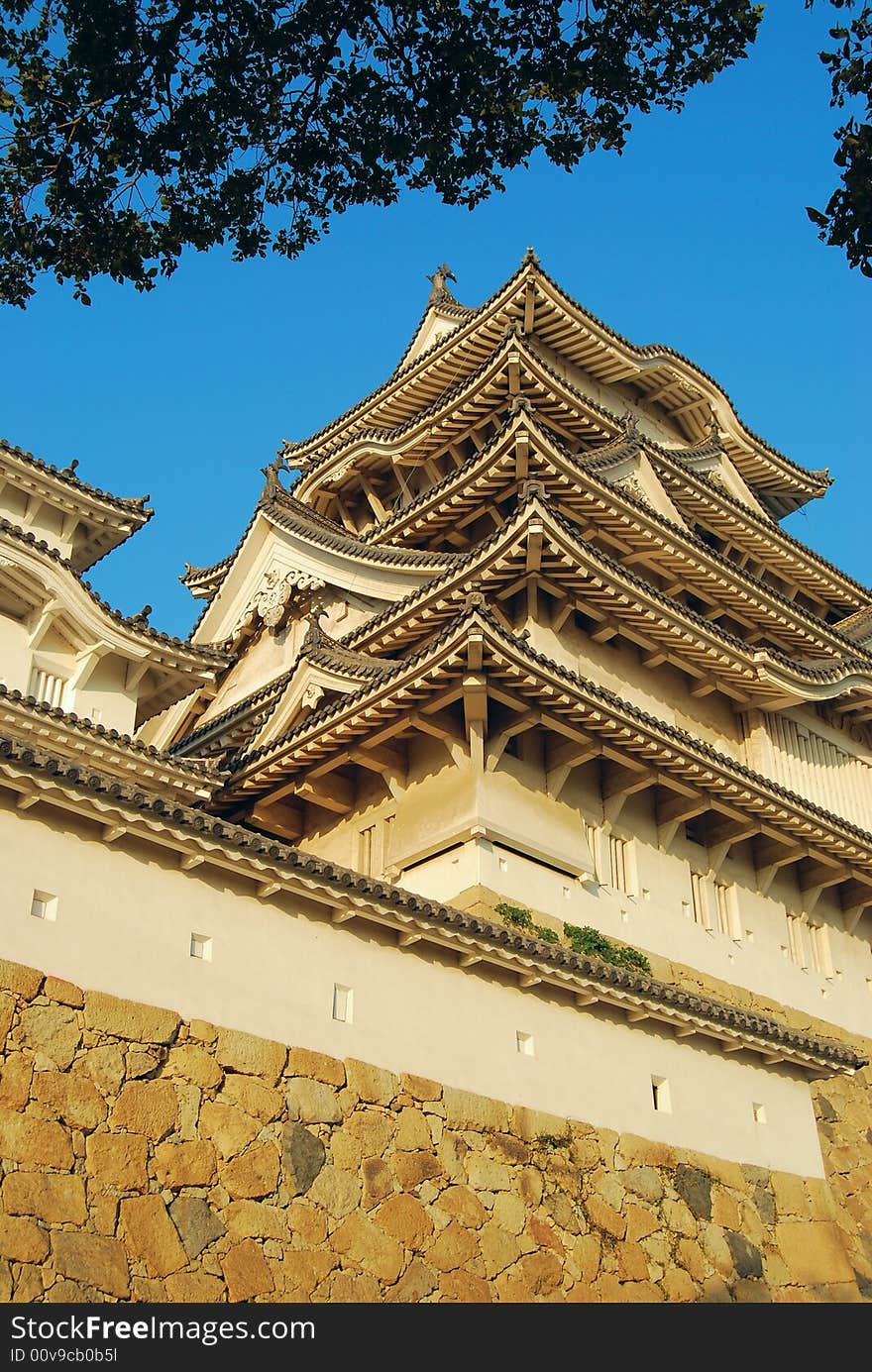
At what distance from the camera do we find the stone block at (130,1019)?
962 cm

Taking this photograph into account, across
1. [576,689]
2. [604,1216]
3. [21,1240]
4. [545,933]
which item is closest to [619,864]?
[545,933]

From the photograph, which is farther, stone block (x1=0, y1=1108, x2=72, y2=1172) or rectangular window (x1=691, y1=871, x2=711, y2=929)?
rectangular window (x1=691, y1=871, x2=711, y2=929)

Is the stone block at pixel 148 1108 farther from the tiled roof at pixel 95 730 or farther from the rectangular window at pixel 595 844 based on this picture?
the rectangular window at pixel 595 844

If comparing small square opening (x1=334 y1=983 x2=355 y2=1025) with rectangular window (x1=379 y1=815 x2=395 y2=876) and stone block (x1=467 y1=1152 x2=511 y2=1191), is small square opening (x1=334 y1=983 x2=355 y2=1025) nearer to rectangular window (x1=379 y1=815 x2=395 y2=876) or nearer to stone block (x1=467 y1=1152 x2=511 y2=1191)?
stone block (x1=467 y1=1152 x2=511 y2=1191)

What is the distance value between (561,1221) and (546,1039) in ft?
5.44

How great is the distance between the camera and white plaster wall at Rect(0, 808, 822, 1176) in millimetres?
9898

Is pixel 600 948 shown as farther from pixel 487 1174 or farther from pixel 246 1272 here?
pixel 246 1272

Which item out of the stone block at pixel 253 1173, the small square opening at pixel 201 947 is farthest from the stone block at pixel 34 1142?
the small square opening at pixel 201 947

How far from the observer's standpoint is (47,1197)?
871 cm

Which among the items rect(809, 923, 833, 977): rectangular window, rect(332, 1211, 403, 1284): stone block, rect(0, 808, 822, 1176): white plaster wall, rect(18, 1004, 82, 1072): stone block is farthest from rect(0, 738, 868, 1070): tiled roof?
rect(809, 923, 833, 977): rectangular window

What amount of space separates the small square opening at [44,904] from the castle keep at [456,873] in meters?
0.03

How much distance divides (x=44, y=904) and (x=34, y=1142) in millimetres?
1718

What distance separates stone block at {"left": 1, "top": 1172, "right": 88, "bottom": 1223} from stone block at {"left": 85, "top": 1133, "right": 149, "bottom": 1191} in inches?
7.1

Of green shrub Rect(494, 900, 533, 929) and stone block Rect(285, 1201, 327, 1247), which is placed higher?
green shrub Rect(494, 900, 533, 929)
